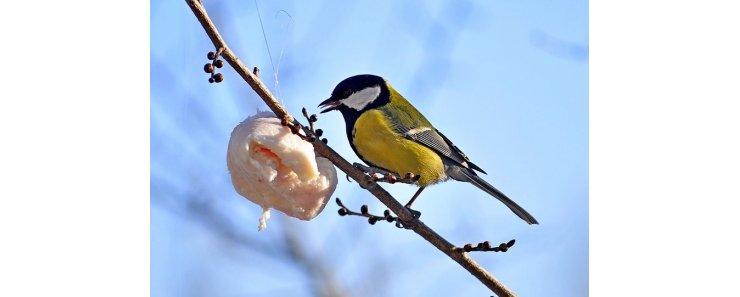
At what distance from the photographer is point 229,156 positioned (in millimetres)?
663

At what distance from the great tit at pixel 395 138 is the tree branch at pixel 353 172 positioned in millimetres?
255

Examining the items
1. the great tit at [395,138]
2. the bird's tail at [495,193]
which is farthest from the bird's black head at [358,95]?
the bird's tail at [495,193]

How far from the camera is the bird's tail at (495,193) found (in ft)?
3.52

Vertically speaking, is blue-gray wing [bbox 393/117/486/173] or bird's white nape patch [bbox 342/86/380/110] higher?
bird's white nape patch [bbox 342/86/380/110]

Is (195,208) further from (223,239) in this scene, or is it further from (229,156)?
Answer: (229,156)

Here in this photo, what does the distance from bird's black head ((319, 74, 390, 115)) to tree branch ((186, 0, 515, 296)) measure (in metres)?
0.29

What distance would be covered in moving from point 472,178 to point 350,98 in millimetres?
260

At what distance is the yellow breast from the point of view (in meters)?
1.13

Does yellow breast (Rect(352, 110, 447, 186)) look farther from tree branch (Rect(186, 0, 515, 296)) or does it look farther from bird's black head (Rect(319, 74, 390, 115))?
tree branch (Rect(186, 0, 515, 296))

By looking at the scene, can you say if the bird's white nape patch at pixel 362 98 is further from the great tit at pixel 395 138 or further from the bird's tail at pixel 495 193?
the bird's tail at pixel 495 193

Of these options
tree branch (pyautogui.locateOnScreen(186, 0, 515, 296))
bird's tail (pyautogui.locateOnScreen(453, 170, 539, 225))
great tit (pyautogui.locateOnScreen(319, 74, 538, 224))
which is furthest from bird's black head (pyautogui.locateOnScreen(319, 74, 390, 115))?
tree branch (pyautogui.locateOnScreen(186, 0, 515, 296))

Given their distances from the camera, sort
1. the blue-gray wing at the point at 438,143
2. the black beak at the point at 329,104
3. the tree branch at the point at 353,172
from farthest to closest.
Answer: the blue-gray wing at the point at 438,143, the black beak at the point at 329,104, the tree branch at the point at 353,172

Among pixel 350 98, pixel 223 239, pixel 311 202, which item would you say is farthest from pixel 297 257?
pixel 311 202


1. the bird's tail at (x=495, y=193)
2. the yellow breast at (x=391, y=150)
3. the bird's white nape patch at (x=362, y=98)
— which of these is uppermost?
the bird's white nape patch at (x=362, y=98)
